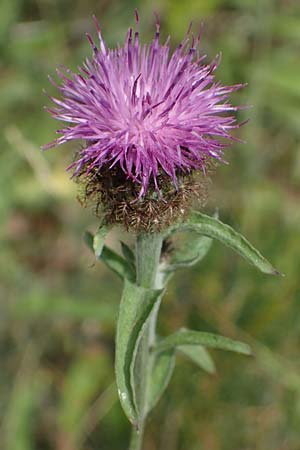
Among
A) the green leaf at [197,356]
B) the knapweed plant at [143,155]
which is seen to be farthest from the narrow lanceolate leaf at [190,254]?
the green leaf at [197,356]

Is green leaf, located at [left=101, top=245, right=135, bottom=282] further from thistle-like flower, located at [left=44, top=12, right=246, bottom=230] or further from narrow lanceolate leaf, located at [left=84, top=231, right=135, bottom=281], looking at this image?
thistle-like flower, located at [left=44, top=12, right=246, bottom=230]

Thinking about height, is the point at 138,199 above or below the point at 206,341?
above

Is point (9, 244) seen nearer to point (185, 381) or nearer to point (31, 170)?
point (31, 170)

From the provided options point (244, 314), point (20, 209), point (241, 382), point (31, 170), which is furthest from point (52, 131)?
point (241, 382)

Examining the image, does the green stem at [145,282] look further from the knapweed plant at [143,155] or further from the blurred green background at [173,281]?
the blurred green background at [173,281]

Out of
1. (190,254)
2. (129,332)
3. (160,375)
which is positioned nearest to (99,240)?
(129,332)

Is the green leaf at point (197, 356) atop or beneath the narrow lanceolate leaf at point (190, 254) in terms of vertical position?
beneath

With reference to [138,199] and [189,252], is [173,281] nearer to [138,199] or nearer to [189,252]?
[189,252]
